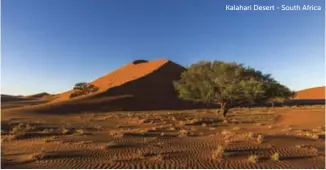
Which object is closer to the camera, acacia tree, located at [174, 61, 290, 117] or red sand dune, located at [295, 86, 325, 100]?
acacia tree, located at [174, 61, 290, 117]

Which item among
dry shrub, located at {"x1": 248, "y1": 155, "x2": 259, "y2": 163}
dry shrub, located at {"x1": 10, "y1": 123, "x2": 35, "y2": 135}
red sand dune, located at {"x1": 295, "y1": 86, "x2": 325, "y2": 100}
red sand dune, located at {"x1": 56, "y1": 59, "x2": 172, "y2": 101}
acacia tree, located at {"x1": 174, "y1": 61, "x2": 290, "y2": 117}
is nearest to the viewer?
dry shrub, located at {"x1": 248, "y1": 155, "x2": 259, "y2": 163}

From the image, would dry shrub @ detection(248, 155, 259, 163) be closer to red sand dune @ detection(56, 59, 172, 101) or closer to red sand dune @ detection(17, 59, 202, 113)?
red sand dune @ detection(17, 59, 202, 113)

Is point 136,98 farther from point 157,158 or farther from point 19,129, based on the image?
point 157,158

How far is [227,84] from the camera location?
2877 cm

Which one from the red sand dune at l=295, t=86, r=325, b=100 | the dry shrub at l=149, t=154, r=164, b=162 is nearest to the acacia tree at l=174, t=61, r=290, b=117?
the dry shrub at l=149, t=154, r=164, b=162

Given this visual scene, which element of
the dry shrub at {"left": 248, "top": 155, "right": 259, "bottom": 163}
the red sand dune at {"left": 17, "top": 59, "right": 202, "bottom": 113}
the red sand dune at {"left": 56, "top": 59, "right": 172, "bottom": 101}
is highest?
the red sand dune at {"left": 56, "top": 59, "right": 172, "bottom": 101}

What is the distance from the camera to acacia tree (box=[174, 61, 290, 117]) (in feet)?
91.6

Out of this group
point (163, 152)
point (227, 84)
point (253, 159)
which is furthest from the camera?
point (227, 84)

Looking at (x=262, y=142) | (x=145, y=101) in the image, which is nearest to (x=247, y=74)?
(x=262, y=142)

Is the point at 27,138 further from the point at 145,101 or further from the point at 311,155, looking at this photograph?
the point at 145,101

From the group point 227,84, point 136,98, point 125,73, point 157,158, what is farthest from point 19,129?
point 125,73

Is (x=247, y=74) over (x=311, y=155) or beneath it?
over

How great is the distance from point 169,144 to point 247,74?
16690mm

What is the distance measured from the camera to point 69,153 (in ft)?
40.7
